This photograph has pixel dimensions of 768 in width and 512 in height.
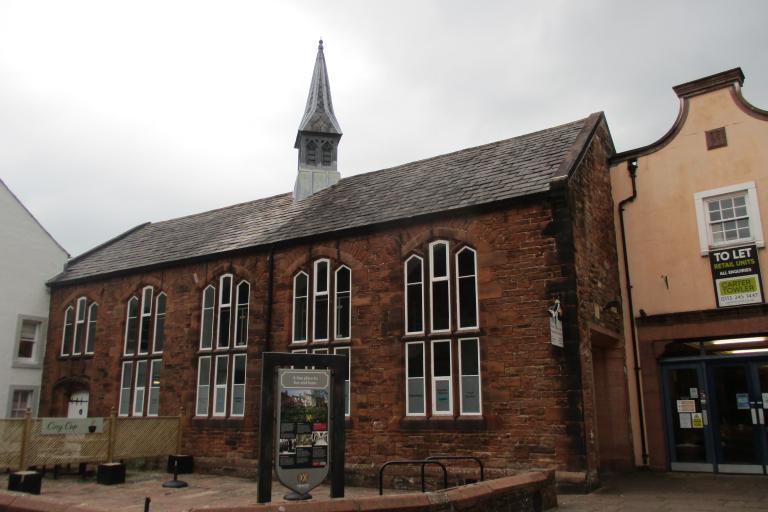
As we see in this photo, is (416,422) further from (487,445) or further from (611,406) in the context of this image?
(611,406)

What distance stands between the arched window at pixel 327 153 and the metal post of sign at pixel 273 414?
1443 centimetres

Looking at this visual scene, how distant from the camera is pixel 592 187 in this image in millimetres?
15930

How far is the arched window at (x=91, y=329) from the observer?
23062 millimetres

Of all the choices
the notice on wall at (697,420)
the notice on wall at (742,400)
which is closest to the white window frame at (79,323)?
the notice on wall at (697,420)

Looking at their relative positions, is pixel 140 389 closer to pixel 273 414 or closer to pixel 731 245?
pixel 273 414

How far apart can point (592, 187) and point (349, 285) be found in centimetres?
655

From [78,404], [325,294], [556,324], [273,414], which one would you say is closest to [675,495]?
[556,324]

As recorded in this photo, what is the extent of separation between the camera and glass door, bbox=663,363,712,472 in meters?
14.7

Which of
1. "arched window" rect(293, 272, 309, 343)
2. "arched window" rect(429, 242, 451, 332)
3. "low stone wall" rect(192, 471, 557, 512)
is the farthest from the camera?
"arched window" rect(293, 272, 309, 343)

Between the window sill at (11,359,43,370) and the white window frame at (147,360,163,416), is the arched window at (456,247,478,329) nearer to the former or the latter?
the white window frame at (147,360,163,416)

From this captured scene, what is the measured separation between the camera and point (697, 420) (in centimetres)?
1491

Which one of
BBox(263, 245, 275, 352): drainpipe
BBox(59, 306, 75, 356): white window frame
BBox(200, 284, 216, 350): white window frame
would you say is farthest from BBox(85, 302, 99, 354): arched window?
BBox(263, 245, 275, 352): drainpipe

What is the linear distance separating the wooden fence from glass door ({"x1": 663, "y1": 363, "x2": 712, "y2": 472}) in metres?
13.3

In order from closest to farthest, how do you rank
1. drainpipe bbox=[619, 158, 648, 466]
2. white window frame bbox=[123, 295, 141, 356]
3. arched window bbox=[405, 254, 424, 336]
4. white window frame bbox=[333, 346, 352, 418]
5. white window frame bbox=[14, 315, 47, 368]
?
drainpipe bbox=[619, 158, 648, 466], arched window bbox=[405, 254, 424, 336], white window frame bbox=[333, 346, 352, 418], white window frame bbox=[123, 295, 141, 356], white window frame bbox=[14, 315, 47, 368]
